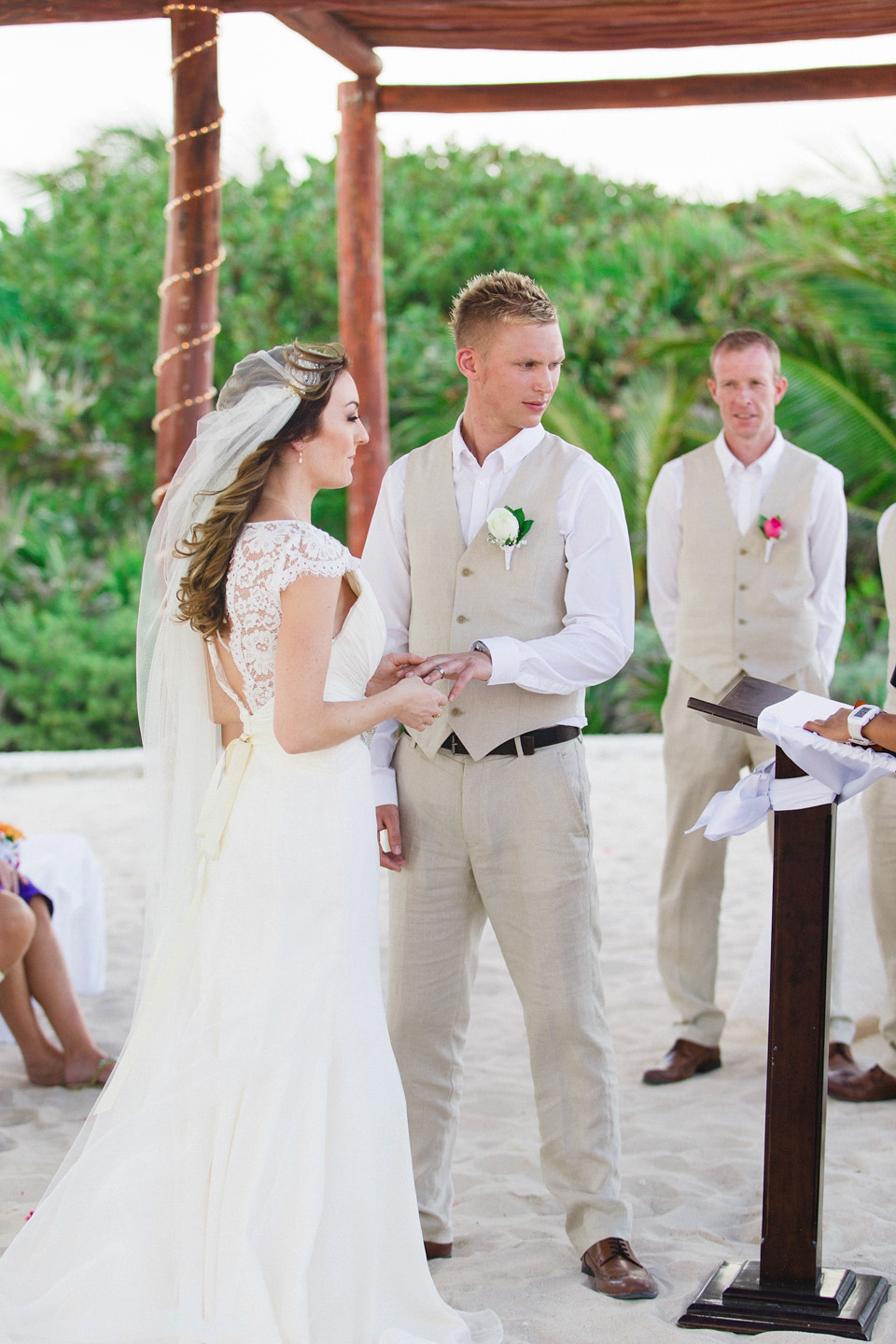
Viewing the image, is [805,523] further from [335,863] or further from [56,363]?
[56,363]

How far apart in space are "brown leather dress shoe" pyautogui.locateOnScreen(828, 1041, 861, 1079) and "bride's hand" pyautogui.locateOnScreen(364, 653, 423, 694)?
2.21 metres

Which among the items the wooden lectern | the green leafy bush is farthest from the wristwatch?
the green leafy bush

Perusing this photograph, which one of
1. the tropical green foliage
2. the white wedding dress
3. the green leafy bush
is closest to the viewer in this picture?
the white wedding dress

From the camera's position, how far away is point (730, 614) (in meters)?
4.51

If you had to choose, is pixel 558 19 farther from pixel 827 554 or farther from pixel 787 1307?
pixel 787 1307

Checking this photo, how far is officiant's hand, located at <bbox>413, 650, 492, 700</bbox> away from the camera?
9.50 ft

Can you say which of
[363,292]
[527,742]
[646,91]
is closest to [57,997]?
[527,742]

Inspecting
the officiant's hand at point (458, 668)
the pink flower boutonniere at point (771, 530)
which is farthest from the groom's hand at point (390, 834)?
the pink flower boutonniere at point (771, 530)

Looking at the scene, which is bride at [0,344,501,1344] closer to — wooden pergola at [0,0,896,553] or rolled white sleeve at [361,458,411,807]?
rolled white sleeve at [361,458,411,807]

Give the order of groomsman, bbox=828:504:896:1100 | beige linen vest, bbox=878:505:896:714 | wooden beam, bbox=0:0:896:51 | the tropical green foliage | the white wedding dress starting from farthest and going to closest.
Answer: the tropical green foliage
wooden beam, bbox=0:0:896:51
groomsman, bbox=828:504:896:1100
beige linen vest, bbox=878:505:896:714
the white wedding dress

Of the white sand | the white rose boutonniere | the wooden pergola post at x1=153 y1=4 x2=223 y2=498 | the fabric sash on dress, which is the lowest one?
the white sand

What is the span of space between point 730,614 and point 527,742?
162 cm

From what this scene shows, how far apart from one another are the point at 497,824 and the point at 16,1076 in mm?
2363

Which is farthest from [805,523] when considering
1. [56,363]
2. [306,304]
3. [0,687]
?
[56,363]
